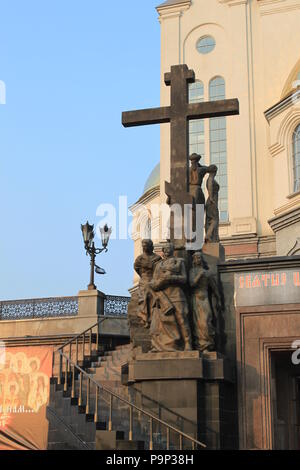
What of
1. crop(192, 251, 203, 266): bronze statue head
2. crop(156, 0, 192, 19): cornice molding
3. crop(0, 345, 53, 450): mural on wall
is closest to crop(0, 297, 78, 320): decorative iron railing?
crop(0, 345, 53, 450): mural on wall

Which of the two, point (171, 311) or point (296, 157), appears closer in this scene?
point (171, 311)

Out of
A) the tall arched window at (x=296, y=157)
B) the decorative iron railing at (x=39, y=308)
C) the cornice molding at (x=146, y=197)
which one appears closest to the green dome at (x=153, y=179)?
the cornice molding at (x=146, y=197)

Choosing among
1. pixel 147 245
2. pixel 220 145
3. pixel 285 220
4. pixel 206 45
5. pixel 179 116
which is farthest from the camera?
pixel 206 45

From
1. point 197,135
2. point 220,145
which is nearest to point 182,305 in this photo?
point 220,145

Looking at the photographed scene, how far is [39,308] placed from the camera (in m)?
26.4

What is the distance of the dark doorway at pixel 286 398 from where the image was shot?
50.9 ft

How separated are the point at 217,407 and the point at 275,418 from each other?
1591mm

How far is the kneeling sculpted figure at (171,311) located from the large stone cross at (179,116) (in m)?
1.71

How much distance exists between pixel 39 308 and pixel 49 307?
443mm

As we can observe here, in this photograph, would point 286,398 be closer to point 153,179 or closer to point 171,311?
point 171,311

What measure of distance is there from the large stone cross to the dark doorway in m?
4.11

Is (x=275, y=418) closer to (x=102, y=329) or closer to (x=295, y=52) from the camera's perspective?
(x=102, y=329)

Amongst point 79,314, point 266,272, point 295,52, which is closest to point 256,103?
point 295,52
